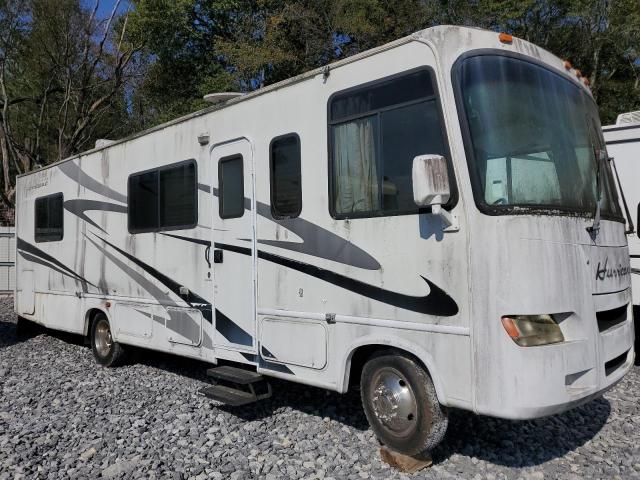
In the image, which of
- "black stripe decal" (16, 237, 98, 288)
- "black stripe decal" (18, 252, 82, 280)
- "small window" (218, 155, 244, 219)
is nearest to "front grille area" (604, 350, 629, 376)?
"small window" (218, 155, 244, 219)

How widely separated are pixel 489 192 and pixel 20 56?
21318 millimetres

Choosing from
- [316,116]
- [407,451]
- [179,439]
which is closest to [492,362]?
[407,451]

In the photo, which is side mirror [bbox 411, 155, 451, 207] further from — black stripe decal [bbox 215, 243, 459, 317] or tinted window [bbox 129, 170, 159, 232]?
tinted window [bbox 129, 170, 159, 232]

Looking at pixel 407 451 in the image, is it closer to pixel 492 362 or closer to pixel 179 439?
pixel 492 362

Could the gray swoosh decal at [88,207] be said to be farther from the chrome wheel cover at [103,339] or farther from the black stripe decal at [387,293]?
the black stripe decal at [387,293]

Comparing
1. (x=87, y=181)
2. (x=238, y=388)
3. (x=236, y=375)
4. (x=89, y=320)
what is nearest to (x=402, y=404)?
(x=236, y=375)

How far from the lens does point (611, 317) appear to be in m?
4.25

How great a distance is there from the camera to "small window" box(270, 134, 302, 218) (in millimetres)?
4859

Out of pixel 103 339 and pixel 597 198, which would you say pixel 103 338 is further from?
pixel 597 198

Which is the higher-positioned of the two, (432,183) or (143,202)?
(143,202)

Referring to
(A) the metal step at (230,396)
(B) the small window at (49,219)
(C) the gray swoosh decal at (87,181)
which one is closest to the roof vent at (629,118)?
(A) the metal step at (230,396)

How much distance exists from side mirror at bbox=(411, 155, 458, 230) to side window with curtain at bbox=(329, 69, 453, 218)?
0.46 ft

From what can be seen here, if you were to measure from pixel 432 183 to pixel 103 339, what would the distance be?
5.44m

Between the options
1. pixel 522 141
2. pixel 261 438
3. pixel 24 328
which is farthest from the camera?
pixel 24 328
